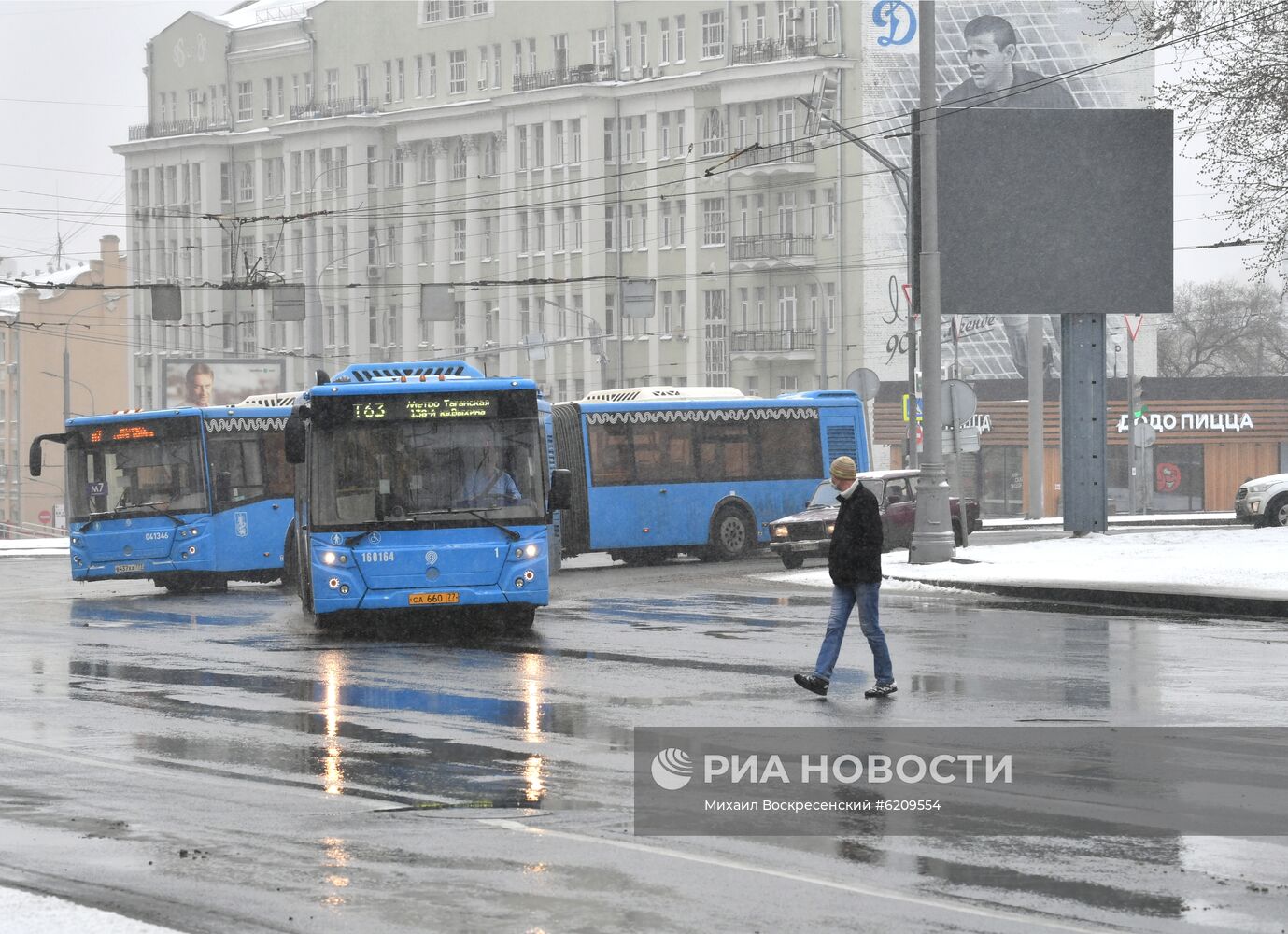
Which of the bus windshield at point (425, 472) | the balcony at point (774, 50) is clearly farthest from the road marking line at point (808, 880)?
the balcony at point (774, 50)

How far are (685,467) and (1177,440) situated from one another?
155 feet

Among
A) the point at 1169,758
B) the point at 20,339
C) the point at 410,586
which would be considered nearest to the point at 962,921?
the point at 1169,758

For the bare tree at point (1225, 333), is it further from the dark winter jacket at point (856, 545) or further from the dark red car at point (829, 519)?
the dark winter jacket at point (856, 545)

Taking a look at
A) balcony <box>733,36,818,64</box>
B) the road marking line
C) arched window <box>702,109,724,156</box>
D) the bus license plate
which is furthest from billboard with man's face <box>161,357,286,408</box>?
the road marking line

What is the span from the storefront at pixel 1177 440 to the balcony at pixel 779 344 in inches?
144

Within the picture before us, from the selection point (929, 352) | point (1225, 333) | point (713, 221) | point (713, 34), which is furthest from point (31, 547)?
point (1225, 333)

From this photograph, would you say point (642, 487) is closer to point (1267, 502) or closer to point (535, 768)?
point (1267, 502)

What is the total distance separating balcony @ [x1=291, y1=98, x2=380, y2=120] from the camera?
9756 cm

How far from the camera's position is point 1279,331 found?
119500 mm

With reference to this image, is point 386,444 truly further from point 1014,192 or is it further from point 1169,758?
point 1014,192

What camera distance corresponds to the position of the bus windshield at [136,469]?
110 ft

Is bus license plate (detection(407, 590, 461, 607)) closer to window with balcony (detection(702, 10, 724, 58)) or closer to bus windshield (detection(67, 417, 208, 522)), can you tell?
bus windshield (detection(67, 417, 208, 522))

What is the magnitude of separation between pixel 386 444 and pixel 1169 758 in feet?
37.9

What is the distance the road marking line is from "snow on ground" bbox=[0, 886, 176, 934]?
7.64ft
